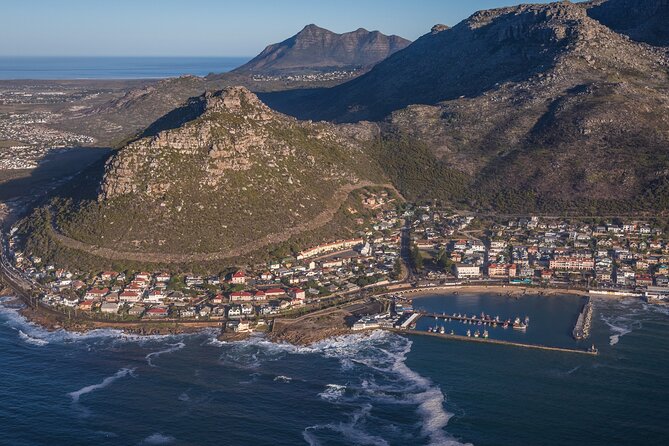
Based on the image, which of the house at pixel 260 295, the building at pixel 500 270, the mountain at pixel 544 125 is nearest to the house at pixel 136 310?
the house at pixel 260 295

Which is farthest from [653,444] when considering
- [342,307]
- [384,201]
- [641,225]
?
[384,201]

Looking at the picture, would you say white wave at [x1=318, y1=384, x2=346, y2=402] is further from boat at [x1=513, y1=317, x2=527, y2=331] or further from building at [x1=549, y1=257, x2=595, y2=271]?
building at [x1=549, y1=257, x2=595, y2=271]

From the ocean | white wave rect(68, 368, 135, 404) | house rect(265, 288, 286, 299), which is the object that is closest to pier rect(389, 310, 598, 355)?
the ocean

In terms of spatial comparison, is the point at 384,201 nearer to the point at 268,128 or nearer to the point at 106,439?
the point at 268,128

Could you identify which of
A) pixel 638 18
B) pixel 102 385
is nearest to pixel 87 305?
pixel 102 385

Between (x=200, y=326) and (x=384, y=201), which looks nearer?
(x=200, y=326)

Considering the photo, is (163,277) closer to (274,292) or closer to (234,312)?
(234,312)

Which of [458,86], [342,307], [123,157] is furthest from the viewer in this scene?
[458,86]

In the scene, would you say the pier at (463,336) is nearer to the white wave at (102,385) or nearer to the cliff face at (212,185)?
the cliff face at (212,185)
